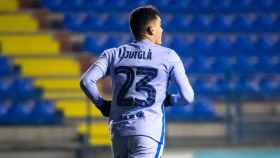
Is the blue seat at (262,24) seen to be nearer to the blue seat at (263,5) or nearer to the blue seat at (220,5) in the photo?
the blue seat at (263,5)

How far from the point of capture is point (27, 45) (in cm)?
1189

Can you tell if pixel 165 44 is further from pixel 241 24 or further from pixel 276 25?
pixel 276 25

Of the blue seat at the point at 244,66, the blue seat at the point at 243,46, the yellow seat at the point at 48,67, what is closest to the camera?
the yellow seat at the point at 48,67

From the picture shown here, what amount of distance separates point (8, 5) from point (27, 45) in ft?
4.43

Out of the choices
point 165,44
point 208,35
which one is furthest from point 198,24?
A: point 165,44

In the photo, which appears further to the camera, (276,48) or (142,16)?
(276,48)

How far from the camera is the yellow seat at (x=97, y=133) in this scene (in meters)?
9.51

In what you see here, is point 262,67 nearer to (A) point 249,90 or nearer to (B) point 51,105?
(A) point 249,90

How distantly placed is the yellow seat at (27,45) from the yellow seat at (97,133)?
245 centimetres

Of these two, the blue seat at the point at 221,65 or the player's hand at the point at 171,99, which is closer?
the player's hand at the point at 171,99

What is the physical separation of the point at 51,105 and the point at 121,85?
6.88m

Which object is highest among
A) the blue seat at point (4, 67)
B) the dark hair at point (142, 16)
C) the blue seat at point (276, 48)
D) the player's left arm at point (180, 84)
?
the blue seat at point (276, 48)

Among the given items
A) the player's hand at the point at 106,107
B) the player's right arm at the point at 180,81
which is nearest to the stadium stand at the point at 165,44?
the player's hand at the point at 106,107

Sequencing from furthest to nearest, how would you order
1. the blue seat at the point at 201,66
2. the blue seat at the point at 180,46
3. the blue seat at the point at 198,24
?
the blue seat at the point at 198,24 → the blue seat at the point at 180,46 → the blue seat at the point at 201,66
